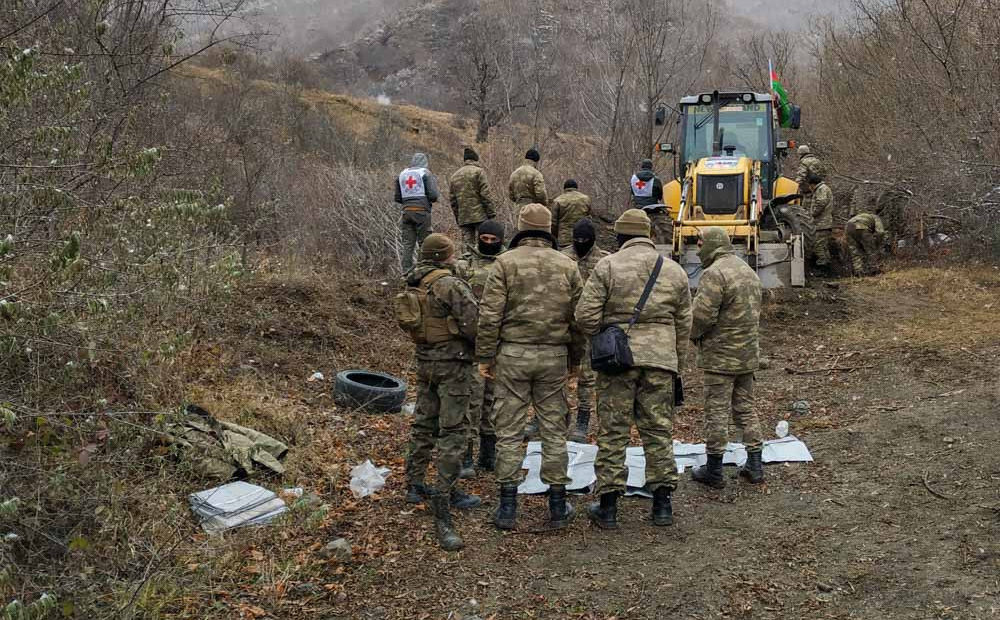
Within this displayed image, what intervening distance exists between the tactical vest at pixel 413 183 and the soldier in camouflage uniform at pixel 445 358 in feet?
16.5

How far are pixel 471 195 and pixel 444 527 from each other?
580 cm

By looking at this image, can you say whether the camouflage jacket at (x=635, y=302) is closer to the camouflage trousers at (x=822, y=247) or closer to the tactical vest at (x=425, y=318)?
the tactical vest at (x=425, y=318)

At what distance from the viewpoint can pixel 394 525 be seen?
5.75 metres

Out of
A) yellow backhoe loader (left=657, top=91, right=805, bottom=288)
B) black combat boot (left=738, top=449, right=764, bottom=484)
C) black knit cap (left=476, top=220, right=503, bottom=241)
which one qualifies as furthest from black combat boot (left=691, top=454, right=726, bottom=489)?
yellow backhoe loader (left=657, top=91, right=805, bottom=288)

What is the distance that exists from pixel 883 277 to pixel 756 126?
347 centimetres

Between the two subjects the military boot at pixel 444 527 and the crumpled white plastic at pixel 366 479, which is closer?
the military boot at pixel 444 527

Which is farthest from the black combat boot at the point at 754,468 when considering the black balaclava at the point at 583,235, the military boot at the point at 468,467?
the military boot at the point at 468,467

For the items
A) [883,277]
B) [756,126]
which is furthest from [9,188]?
[883,277]

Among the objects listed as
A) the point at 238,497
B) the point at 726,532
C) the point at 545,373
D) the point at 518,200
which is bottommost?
the point at 726,532

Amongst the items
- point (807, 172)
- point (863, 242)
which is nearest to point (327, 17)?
point (807, 172)

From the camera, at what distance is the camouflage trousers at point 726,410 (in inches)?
249

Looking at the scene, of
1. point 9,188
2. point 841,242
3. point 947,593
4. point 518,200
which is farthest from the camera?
point 841,242

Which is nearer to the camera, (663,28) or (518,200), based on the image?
(518,200)

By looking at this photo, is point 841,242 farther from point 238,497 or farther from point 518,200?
point 238,497
